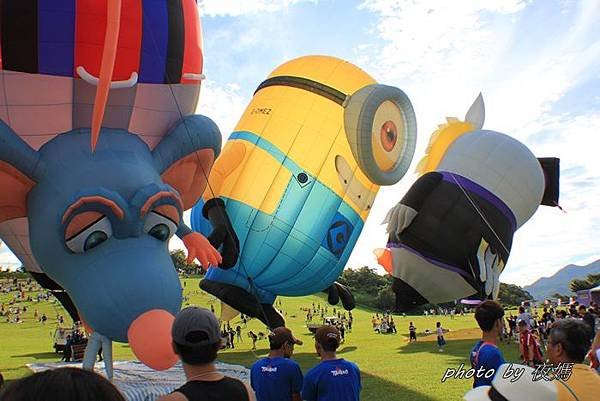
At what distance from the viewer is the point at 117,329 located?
5211mm

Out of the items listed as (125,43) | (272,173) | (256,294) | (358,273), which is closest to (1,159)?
(125,43)

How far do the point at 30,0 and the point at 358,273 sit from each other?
4823 cm

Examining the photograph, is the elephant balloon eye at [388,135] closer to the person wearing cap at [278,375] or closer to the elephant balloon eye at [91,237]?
the elephant balloon eye at [91,237]

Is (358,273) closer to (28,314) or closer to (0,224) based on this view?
(28,314)

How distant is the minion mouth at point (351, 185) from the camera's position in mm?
9547

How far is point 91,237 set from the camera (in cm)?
523

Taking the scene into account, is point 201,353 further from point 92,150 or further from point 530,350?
point 530,350

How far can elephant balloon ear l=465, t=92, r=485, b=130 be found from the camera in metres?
12.1

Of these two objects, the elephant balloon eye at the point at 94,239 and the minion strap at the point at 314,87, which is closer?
the elephant balloon eye at the point at 94,239

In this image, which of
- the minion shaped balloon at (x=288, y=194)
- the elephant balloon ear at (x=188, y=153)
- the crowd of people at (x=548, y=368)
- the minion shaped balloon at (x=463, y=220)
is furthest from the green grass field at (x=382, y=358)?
the crowd of people at (x=548, y=368)

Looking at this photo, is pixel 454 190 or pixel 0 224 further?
pixel 454 190

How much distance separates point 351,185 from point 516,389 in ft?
26.6

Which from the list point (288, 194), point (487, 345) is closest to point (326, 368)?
point (487, 345)

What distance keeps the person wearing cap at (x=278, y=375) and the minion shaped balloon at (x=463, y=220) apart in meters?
6.80
